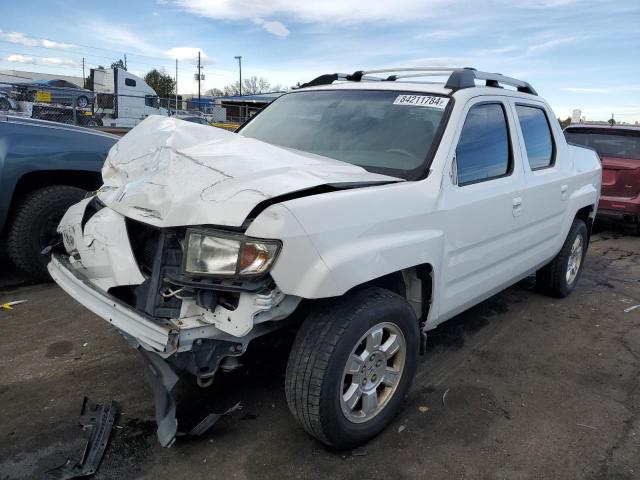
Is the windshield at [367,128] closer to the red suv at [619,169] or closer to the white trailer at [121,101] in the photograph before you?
the red suv at [619,169]

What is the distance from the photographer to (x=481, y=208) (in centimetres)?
305

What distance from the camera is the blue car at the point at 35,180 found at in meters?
4.27

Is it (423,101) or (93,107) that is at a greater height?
(93,107)

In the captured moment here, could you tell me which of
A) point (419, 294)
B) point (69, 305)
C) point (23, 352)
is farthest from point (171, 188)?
point (69, 305)

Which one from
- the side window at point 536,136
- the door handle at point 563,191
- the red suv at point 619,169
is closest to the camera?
the side window at point 536,136

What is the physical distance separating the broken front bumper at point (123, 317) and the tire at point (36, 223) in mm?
1994

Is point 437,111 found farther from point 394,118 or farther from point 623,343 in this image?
point 623,343

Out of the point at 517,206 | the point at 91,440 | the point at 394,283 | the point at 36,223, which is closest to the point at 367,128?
the point at 394,283

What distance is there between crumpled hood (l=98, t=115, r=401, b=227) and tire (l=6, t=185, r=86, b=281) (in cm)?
175

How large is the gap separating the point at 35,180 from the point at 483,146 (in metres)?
3.84

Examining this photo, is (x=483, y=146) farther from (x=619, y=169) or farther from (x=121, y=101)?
(x=121, y=101)

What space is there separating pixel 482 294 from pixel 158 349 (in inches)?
86.1

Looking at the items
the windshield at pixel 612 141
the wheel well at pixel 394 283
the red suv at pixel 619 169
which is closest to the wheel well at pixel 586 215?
the wheel well at pixel 394 283

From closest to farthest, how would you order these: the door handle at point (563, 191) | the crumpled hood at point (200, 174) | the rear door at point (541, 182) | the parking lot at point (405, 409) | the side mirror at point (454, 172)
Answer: the crumpled hood at point (200, 174), the parking lot at point (405, 409), the side mirror at point (454, 172), the rear door at point (541, 182), the door handle at point (563, 191)
